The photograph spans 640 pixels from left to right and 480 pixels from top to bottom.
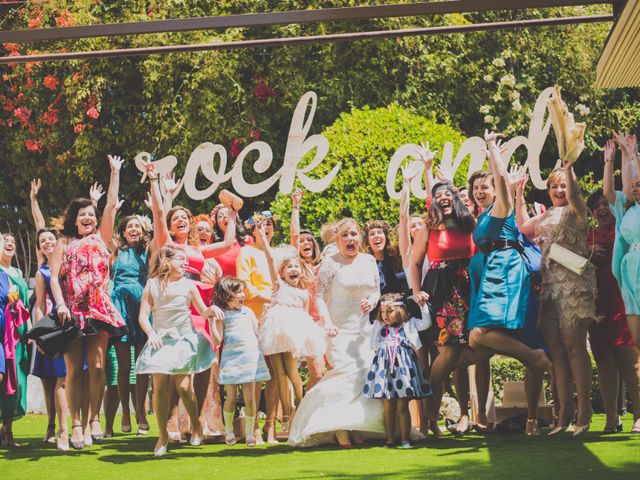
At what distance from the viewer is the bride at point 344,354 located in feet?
26.8

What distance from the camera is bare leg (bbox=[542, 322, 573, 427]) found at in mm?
8039

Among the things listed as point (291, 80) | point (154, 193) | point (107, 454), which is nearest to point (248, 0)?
point (291, 80)

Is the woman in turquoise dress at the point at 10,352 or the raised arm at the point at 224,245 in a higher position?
the raised arm at the point at 224,245

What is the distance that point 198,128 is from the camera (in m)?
20.0

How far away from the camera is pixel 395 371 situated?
26.1ft

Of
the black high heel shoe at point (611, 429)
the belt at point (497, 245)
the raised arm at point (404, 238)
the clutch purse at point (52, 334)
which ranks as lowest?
the black high heel shoe at point (611, 429)

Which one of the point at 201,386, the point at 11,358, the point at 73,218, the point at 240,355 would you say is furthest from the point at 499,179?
the point at 11,358

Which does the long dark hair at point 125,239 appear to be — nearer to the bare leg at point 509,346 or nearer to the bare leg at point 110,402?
the bare leg at point 110,402

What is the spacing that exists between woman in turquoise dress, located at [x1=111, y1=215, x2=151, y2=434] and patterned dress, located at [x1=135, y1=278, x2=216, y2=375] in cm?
121

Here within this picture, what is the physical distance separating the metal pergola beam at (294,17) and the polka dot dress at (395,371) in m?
2.72

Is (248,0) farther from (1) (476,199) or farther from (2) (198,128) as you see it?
(1) (476,199)

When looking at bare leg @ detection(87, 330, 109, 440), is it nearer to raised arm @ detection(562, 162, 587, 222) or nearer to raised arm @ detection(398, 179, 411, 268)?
raised arm @ detection(398, 179, 411, 268)

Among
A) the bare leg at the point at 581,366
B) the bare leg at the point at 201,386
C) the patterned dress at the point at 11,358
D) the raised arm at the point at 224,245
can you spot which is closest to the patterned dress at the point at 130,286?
the raised arm at the point at 224,245

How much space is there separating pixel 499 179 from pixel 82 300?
363 cm
